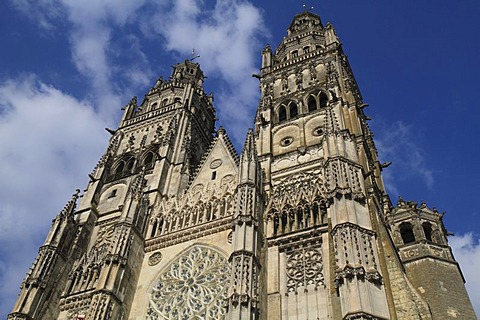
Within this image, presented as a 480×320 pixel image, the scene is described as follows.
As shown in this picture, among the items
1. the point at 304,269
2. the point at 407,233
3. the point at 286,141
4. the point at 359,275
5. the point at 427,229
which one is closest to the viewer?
the point at 359,275

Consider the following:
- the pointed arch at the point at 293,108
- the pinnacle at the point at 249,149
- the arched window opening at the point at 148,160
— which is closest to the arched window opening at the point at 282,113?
the pointed arch at the point at 293,108

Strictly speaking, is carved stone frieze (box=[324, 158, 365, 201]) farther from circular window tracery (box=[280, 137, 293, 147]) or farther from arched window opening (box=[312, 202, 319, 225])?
circular window tracery (box=[280, 137, 293, 147])

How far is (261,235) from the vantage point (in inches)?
802

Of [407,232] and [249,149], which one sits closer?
Result: [407,232]

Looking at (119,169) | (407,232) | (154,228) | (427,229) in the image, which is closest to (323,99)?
(407,232)

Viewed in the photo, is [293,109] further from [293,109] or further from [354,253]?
[354,253]

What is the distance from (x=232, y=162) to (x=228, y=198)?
12.9ft

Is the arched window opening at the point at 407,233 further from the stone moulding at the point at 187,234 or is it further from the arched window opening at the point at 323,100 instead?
the arched window opening at the point at 323,100

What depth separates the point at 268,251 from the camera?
66.2ft

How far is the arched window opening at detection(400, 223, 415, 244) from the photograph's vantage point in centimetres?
2317

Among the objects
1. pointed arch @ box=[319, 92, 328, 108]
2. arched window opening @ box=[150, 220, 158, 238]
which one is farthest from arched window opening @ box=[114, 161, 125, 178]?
pointed arch @ box=[319, 92, 328, 108]

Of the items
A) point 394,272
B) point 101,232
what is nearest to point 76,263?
point 101,232

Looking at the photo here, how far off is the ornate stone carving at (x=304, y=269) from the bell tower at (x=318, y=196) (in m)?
0.04

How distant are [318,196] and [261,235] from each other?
304 cm
